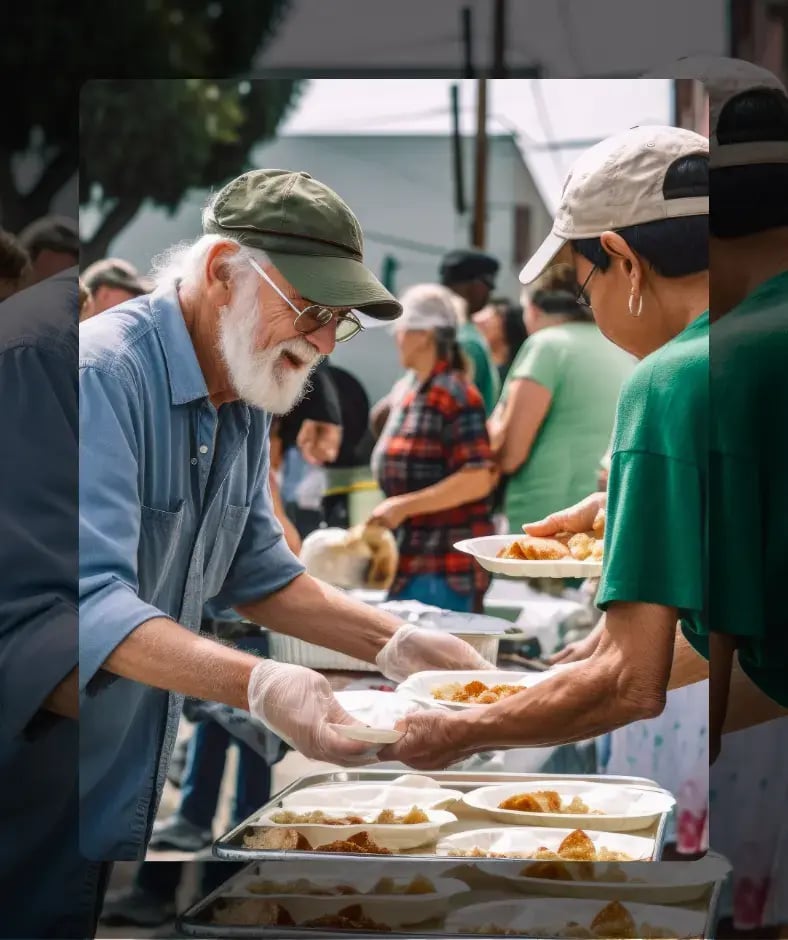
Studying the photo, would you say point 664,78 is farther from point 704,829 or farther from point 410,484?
point 704,829

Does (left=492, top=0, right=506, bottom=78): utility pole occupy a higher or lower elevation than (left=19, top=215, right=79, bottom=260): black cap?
higher

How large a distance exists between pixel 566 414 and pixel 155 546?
2.58 feet

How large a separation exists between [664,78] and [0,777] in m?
1.77

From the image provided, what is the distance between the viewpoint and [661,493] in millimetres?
2258

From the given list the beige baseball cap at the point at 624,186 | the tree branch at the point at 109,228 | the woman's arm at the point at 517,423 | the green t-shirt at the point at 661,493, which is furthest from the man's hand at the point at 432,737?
the tree branch at the point at 109,228

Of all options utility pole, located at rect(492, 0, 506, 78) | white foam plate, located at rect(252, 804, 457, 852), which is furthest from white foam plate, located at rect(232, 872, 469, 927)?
utility pole, located at rect(492, 0, 506, 78)

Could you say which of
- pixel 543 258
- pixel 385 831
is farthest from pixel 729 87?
pixel 385 831

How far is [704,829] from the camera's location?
92.0 inches

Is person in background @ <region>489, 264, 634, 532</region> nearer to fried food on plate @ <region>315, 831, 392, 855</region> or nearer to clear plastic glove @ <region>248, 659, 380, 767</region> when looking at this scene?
clear plastic glove @ <region>248, 659, 380, 767</region>

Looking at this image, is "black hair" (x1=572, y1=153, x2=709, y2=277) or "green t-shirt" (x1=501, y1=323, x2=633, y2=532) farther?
"green t-shirt" (x1=501, y1=323, x2=633, y2=532)

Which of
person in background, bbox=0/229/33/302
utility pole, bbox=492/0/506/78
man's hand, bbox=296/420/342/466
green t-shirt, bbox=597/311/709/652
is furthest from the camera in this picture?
utility pole, bbox=492/0/506/78

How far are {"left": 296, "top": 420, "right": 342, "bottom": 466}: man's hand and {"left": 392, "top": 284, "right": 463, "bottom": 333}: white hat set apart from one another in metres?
0.22

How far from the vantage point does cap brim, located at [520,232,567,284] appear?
2.34 metres

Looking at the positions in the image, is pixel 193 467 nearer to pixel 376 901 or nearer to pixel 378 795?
pixel 378 795
